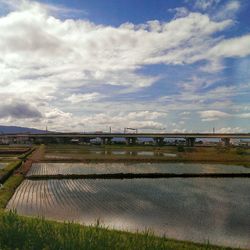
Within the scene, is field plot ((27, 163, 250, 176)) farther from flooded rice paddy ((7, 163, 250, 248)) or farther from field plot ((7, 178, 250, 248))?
field plot ((7, 178, 250, 248))

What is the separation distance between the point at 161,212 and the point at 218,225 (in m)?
3.48

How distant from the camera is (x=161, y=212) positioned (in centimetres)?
1930

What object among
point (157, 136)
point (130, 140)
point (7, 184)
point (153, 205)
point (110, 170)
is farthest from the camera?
point (130, 140)

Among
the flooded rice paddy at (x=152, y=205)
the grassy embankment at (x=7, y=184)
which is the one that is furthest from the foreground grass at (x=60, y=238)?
the grassy embankment at (x=7, y=184)

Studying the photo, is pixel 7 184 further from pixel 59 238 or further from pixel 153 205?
pixel 59 238

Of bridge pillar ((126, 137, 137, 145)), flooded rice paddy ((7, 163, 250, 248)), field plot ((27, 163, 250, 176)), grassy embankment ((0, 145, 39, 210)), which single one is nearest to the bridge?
bridge pillar ((126, 137, 137, 145))

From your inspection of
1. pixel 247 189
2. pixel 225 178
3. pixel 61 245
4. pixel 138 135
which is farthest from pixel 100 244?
pixel 138 135

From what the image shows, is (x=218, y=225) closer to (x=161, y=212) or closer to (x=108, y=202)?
(x=161, y=212)

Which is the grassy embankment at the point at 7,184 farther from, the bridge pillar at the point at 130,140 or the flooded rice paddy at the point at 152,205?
the bridge pillar at the point at 130,140

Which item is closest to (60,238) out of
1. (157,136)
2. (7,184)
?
(7,184)

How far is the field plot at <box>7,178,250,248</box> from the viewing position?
1611 centimetres

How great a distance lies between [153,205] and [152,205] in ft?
0.19

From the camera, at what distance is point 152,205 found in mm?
21031

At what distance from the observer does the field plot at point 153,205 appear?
634 inches
